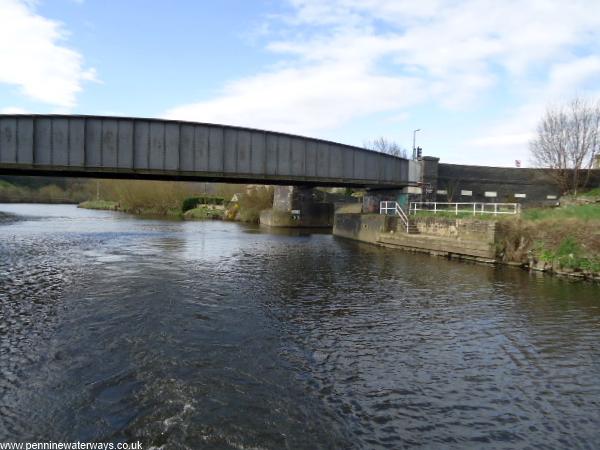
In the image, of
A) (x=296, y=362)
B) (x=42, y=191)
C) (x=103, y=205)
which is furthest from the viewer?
(x=42, y=191)

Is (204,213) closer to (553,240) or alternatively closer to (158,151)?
(158,151)

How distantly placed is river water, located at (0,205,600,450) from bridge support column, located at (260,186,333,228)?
38.2 meters

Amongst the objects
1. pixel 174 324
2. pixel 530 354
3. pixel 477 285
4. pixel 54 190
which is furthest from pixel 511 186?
pixel 54 190

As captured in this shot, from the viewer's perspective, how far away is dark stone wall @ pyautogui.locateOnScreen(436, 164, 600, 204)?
44250 millimetres

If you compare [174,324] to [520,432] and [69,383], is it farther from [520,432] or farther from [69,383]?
[520,432]

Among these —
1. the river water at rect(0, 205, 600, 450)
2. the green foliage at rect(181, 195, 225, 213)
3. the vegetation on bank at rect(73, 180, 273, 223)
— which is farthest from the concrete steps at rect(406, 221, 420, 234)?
the green foliage at rect(181, 195, 225, 213)

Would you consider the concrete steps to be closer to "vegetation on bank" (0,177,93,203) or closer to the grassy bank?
the grassy bank

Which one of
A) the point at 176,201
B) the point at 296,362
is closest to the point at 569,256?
Result: the point at 296,362

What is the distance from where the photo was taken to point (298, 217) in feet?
188

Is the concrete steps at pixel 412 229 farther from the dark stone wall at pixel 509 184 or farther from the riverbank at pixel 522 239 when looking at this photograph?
the dark stone wall at pixel 509 184

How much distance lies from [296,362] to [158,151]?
21.6 metres

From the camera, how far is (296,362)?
9.38m

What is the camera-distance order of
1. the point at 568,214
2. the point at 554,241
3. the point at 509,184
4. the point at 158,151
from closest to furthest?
the point at 554,241
the point at 568,214
the point at 158,151
the point at 509,184

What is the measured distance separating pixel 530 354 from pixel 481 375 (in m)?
2.12
